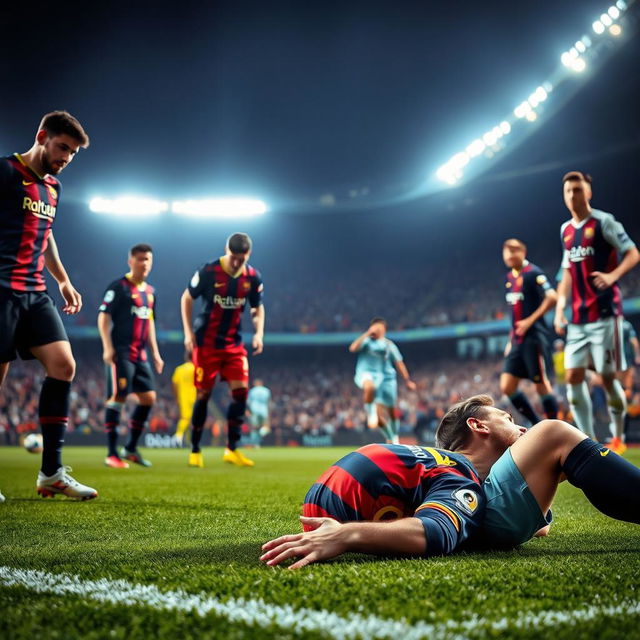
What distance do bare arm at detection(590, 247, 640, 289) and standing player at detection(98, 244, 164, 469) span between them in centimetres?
502

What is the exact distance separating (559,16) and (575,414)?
18029mm

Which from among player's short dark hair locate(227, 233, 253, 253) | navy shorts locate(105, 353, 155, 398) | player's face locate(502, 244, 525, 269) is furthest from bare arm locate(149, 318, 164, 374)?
player's face locate(502, 244, 525, 269)

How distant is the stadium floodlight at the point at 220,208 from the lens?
33281mm

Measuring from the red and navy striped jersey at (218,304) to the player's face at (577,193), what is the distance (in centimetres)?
358

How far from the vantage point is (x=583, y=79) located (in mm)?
20938

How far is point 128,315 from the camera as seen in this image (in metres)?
8.34

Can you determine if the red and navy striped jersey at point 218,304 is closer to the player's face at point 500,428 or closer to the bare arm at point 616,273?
the bare arm at point 616,273

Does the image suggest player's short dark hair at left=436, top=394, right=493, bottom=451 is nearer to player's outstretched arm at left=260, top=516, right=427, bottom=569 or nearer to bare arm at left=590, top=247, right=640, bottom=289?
player's outstretched arm at left=260, top=516, right=427, bottom=569

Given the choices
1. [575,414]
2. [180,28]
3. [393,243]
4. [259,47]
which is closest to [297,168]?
[393,243]

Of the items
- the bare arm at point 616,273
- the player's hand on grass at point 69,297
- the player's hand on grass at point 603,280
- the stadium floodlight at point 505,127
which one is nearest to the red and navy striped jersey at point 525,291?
the bare arm at point 616,273

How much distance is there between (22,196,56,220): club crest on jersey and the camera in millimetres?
3984

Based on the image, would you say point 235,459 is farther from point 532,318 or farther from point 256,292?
point 532,318

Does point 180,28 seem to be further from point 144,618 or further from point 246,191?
point 144,618

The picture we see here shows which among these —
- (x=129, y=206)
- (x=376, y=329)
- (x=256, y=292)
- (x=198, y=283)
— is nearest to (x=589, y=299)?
(x=256, y=292)
